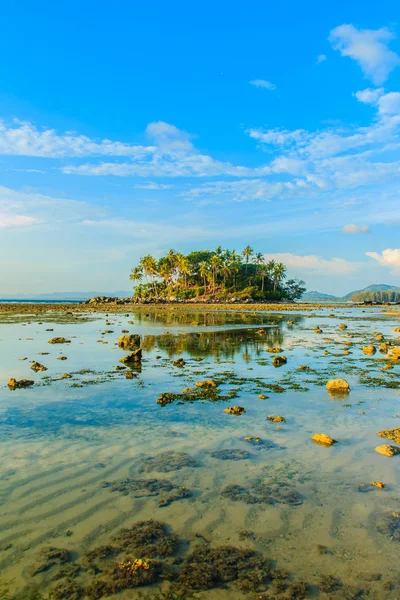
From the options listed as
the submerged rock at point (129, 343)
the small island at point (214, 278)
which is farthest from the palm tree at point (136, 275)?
the submerged rock at point (129, 343)

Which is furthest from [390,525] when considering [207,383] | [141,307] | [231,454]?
[141,307]

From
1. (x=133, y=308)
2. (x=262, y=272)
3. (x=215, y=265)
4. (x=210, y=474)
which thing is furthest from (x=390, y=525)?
(x=215, y=265)

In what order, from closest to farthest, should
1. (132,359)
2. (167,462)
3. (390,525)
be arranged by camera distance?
(390,525) → (167,462) → (132,359)

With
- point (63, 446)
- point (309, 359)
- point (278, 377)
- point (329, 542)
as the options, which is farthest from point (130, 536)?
point (309, 359)

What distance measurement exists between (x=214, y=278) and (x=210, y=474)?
15495 centimetres

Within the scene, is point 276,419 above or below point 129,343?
below

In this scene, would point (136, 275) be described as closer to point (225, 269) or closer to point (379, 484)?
point (225, 269)

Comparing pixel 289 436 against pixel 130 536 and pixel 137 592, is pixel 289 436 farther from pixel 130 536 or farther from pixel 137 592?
pixel 137 592

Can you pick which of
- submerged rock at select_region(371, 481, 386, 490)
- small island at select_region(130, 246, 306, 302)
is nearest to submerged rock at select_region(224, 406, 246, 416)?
submerged rock at select_region(371, 481, 386, 490)

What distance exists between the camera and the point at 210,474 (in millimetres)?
8336

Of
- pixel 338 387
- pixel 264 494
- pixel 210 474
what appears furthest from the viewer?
pixel 338 387

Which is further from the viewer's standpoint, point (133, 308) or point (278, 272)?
point (278, 272)

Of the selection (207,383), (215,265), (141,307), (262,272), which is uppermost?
(215,265)

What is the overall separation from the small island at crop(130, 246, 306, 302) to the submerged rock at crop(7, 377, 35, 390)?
5264 inches
